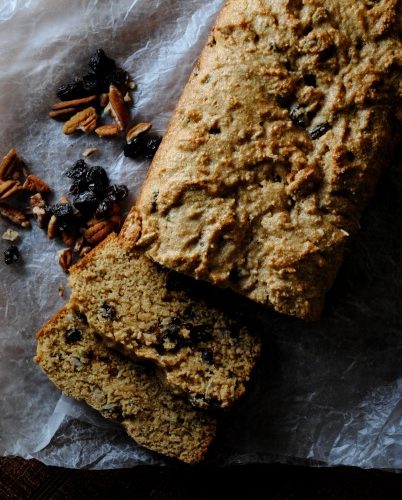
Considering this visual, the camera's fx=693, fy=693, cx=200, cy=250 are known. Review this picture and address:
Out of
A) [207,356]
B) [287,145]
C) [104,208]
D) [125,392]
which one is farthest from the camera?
[104,208]

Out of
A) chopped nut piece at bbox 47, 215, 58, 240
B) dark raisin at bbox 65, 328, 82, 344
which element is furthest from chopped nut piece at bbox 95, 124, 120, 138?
dark raisin at bbox 65, 328, 82, 344

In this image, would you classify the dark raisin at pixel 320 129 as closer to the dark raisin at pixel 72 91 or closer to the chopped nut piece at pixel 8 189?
the dark raisin at pixel 72 91

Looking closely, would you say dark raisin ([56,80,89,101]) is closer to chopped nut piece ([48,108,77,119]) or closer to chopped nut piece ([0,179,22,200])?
chopped nut piece ([48,108,77,119])

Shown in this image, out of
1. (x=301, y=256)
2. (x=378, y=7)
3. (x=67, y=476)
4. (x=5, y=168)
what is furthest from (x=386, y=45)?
(x=67, y=476)

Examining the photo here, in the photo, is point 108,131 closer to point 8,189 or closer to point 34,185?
point 34,185

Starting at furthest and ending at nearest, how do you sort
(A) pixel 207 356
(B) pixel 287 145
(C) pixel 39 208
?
(C) pixel 39 208
(A) pixel 207 356
(B) pixel 287 145

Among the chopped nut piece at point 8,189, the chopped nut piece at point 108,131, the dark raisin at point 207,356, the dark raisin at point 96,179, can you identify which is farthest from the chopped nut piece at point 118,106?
the dark raisin at point 207,356

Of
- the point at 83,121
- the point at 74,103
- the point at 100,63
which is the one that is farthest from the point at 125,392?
the point at 100,63
